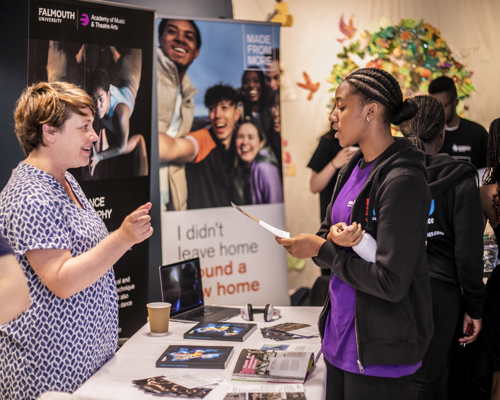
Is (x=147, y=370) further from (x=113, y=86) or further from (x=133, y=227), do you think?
(x=113, y=86)

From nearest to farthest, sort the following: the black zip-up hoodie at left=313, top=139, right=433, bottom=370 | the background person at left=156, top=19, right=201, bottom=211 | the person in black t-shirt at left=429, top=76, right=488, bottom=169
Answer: the black zip-up hoodie at left=313, top=139, right=433, bottom=370 < the background person at left=156, top=19, right=201, bottom=211 < the person in black t-shirt at left=429, top=76, right=488, bottom=169

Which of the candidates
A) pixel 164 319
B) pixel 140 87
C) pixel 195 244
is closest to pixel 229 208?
pixel 195 244

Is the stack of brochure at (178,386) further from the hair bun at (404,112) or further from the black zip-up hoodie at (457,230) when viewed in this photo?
the black zip-up hoodie at (457,230)

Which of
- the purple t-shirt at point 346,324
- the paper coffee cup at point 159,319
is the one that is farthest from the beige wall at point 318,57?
the purple t-shirt at point 346,324

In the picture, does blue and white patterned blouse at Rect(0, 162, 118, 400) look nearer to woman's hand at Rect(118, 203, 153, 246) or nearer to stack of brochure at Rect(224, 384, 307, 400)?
woman's hand at Rect(118, 203, 153, 246)

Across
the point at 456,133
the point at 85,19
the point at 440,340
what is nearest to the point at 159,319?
the point at 440,340

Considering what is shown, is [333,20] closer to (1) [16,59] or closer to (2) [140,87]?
(2) [140,87]

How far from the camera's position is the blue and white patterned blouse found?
4.93ft

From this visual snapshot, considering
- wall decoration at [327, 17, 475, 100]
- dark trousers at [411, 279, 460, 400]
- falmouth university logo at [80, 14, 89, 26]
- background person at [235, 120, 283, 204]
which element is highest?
wall decoration at [327, 17, 475, 100]

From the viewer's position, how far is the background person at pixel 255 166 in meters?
3.56

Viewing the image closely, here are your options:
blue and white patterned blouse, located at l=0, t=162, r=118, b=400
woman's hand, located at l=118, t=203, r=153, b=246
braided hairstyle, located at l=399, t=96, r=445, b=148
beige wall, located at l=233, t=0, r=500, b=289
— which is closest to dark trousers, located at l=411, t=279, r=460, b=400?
braided hairstyle, located at l=399, t=96, r=445, b=148

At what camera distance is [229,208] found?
3537 mm

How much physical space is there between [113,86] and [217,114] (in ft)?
2.68

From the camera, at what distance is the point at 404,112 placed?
5.39 feet
